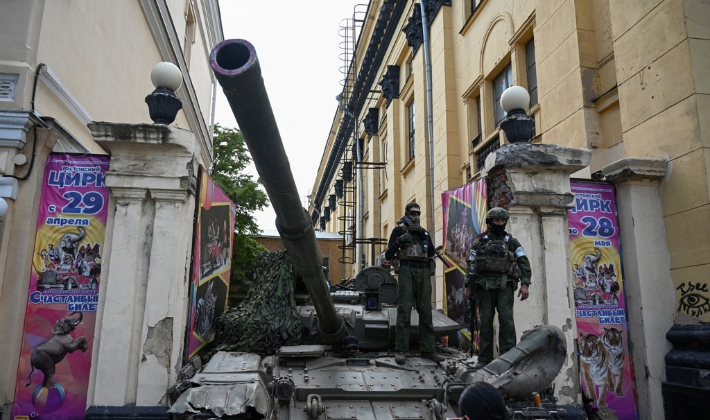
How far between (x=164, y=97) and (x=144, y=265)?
201 cm

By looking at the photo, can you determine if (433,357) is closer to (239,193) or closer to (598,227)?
(598,227)

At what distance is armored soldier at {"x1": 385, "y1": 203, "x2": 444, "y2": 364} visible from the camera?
653 cm

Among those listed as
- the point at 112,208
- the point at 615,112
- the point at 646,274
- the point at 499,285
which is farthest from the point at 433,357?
the point at 615,112

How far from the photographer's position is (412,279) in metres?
6.70

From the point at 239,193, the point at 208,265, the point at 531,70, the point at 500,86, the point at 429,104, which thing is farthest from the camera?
the point at 239,193

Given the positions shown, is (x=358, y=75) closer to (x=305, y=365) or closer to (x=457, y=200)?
(x=457, y=200)

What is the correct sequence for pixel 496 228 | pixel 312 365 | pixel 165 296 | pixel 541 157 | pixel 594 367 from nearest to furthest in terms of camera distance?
pixel 312 365, pixel 496 228, pixel 165 296, pixel 541 157, pixel 594 367

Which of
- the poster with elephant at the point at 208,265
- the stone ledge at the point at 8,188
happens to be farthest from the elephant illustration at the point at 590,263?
the stone ledge at the point at 8,188

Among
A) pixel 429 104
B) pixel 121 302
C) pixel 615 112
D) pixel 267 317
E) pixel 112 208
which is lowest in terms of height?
pixel 267 317

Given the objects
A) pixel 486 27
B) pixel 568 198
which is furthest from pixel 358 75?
pixel 568 198

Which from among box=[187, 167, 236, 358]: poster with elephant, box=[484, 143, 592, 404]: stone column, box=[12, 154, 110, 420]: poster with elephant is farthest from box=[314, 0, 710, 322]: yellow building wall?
box=[12, 154, 110, 420]: poster with elephant

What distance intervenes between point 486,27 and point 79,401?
10608 millimetres

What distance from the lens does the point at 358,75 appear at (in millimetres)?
24500

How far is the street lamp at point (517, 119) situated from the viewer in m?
6.96
